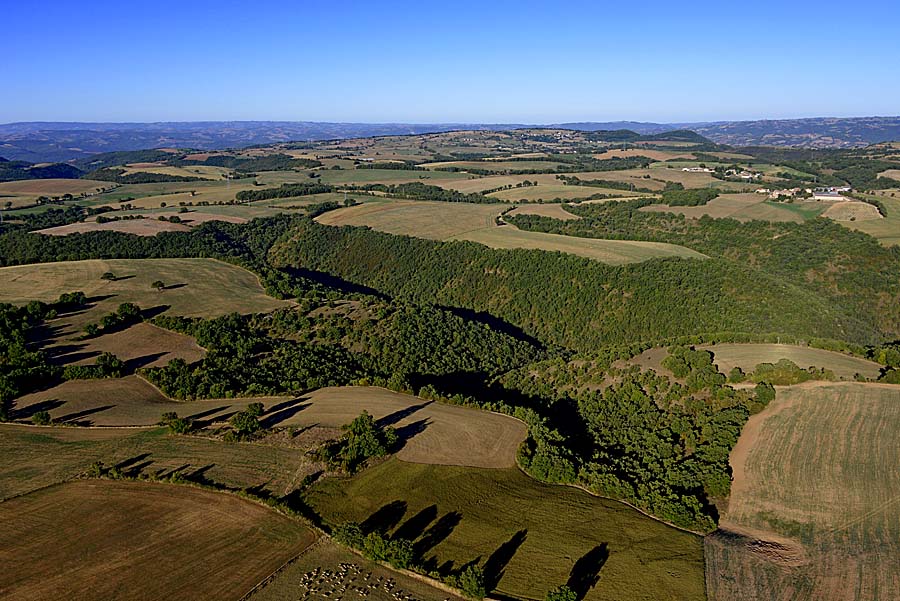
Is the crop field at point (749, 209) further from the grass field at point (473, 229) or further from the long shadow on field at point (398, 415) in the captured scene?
the long shadow on field at point (398, 415)

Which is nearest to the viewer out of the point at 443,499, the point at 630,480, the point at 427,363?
the point at 443,499

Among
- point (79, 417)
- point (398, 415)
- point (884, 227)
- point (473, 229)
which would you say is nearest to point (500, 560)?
point (398, 415)

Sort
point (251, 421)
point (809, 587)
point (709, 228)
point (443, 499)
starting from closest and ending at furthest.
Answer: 1. point (809, 587)
2. point (443, 499)
3. point (251, 421)
4. point (709, 228)

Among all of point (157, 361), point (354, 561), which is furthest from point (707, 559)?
point (157, 361)

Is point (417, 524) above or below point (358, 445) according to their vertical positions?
below

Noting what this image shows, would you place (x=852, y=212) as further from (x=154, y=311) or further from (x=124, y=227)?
(x=124, y=227)

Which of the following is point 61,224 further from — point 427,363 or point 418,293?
point 427,363
